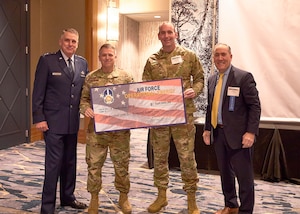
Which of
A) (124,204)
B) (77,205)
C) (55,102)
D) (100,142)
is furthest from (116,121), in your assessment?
(77,205)

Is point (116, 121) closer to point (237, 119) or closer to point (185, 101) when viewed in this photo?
point (185, 101)

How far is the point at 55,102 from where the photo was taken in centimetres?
300

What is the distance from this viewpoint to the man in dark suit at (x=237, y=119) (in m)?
2.73

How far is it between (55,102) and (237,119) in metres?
1.42

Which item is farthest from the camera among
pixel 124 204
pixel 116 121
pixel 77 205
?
pixel 77 205

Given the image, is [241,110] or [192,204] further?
[192,204]

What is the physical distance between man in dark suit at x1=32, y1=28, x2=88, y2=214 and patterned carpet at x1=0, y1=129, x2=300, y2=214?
0.41 meters

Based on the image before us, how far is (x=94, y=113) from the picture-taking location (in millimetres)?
2941

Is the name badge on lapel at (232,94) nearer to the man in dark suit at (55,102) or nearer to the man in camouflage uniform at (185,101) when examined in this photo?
the man in camouflage uniform at (185,101)

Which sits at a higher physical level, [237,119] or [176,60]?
[176,60]

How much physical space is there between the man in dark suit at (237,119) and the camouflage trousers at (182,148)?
0.75 ft

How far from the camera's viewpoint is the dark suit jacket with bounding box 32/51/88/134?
2953 mm

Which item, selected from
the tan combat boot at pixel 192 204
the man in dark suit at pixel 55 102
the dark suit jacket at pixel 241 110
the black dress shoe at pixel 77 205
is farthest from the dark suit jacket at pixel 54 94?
the dark suit jacket at pixel 241 110

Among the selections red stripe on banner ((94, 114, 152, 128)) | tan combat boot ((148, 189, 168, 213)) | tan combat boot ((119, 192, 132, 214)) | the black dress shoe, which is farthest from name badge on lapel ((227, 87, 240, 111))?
the black dress shoe
